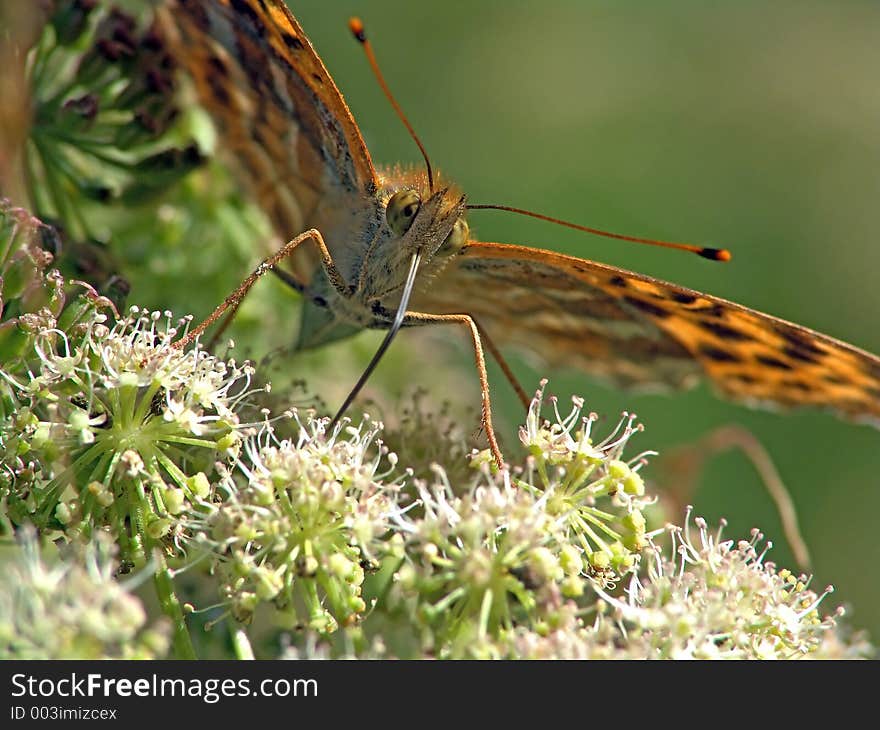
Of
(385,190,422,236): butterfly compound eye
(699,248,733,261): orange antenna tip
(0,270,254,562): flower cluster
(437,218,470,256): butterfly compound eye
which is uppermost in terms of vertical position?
(699,248,733,261): orange antenna tip

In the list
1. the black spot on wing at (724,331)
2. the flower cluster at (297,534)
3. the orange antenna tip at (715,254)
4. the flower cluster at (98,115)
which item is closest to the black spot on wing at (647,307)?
the black spot on wing at (724,331)

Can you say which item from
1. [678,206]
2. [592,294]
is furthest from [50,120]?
[678,206]

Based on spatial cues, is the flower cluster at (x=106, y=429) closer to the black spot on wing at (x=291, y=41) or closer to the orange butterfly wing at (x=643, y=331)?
the black spot on wing at (x=291, y=41)

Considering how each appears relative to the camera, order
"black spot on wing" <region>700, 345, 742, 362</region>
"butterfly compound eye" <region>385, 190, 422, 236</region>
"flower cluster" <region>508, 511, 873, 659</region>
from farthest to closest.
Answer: "black spot on wing" <region>700, 345, 742, 362</region>
"butterfly compound eye" <region>385, 190, 422, 236</region>
"flower cluster" <region>508, 511, 873, 659</region>

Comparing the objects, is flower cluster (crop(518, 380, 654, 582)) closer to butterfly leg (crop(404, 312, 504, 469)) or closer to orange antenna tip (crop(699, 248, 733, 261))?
butterfly leg (crop(404, 312, 504, 469))

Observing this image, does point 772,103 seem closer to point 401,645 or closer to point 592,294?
point 592,294

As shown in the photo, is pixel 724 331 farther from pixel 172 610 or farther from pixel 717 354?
pixel 172 610

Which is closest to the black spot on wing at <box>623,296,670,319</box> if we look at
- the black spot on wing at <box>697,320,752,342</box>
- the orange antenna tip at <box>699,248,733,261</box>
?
the black spot on wing at <box>697,320,752,342</box>
